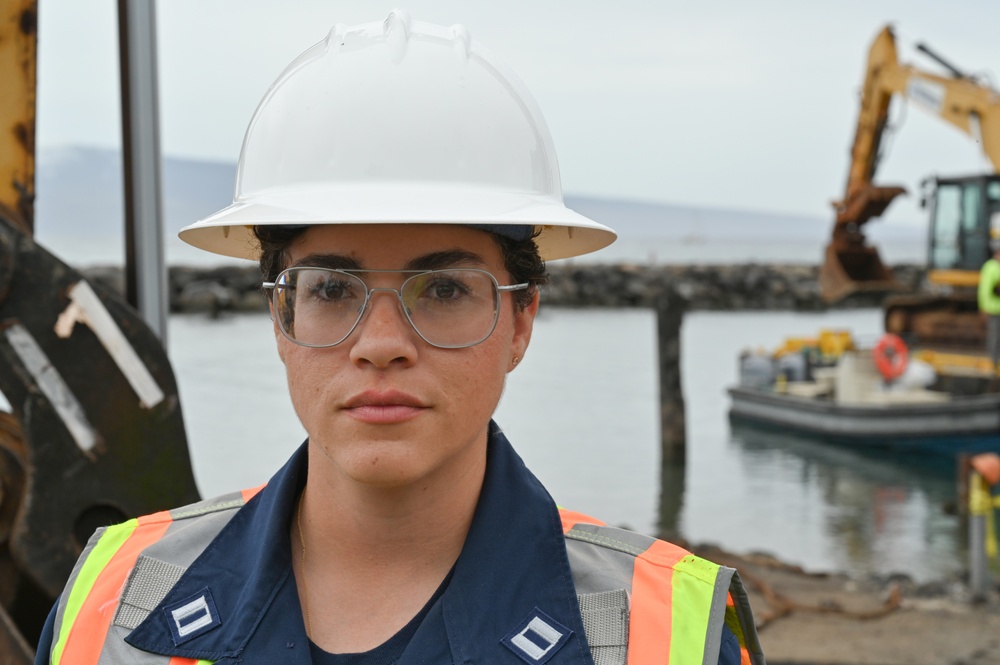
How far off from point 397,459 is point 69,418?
1.33 m

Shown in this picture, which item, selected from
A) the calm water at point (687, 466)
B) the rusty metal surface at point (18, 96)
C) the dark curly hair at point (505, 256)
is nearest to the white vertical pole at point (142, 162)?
the rusty metal surface at point (18, 96)

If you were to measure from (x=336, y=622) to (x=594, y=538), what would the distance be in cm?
41

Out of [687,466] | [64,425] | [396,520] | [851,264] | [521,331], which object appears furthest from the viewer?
[851,264]

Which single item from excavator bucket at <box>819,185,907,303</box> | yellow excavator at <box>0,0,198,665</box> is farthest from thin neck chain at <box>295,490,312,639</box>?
excavator bucket at <box>819,185,907,303</box>

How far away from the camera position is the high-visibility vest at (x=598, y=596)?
1.46 metres

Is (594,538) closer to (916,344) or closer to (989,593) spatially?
(989,593)

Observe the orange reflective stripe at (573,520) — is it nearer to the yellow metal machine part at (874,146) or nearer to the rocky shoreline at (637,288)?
the yellow metal machine part at (874,146)

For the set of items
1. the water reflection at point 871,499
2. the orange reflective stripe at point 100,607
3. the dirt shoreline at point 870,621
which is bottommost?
the water reflection at point 871,499

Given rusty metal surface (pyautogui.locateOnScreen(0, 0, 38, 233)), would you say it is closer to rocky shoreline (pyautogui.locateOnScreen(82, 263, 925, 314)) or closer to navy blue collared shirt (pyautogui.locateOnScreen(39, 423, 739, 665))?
navy blue collared shirt (pyautogui.locateOnScreen(39, 423, 739, 665))

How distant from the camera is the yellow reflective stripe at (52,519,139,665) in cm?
155

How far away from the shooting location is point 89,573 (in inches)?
64.4

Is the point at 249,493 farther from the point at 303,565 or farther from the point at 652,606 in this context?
the point at 652,606

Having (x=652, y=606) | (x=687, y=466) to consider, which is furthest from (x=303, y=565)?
(x=687, y=466)

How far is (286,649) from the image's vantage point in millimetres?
1430
